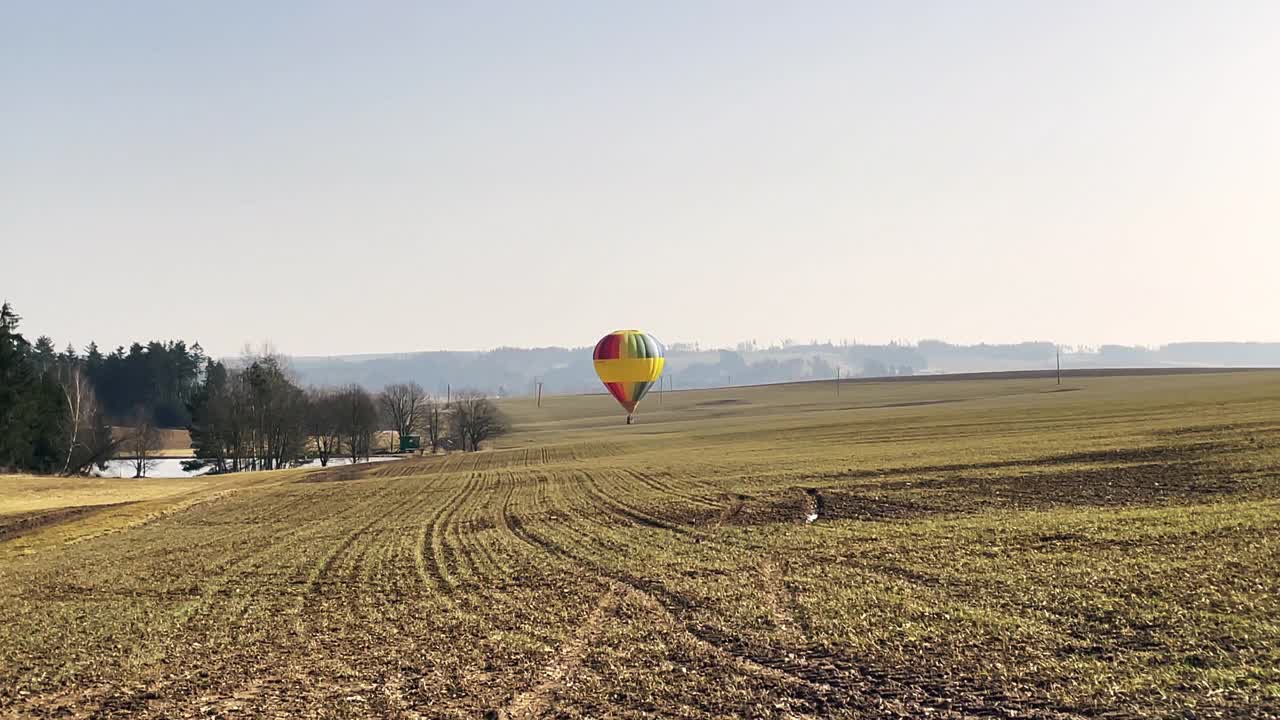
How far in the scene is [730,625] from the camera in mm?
17094

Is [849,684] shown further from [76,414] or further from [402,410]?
[402,410]

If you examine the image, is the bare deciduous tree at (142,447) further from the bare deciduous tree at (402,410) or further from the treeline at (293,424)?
the bare deciduous tree at (402,410)

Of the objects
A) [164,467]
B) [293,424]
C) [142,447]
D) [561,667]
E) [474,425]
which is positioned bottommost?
[164,467]

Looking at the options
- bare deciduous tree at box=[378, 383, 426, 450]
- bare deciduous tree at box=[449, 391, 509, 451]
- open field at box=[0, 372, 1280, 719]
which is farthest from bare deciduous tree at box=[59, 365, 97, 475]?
open field at box=[0, 372, 1280, 719]

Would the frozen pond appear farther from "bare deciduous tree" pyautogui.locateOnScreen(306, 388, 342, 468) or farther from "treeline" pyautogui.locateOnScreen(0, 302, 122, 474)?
"treeline" pyautogui.locateOnScreen(0, 302, 122, 474)

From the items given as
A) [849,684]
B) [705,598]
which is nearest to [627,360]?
[705,598]

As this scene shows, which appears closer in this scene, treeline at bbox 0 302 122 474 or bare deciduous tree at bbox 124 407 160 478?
treeline at bbox 0 302 122 474

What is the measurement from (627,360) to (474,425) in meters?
39.1

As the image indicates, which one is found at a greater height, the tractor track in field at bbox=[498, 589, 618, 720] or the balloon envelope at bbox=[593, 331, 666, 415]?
the balloon envelope at bbox=[593, 331, 666, 415]

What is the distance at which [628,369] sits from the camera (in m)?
84.3

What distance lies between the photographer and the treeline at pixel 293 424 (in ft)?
344

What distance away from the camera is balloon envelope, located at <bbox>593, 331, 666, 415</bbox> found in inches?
3300

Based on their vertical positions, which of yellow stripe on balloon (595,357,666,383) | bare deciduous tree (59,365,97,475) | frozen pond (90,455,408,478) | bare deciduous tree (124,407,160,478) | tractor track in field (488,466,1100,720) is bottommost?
frozen pond (90,455,408,478)

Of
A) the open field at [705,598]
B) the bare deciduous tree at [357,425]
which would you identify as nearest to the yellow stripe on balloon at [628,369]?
the bare deciduous tree at [357,425]
